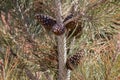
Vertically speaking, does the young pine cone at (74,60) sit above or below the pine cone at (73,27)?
below

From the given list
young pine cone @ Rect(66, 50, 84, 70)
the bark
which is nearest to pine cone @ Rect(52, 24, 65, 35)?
the bark

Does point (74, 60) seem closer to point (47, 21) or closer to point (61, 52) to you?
point (61, 52)

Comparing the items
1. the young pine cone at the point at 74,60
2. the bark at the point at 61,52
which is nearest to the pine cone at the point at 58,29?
the bark at the point at 61,52

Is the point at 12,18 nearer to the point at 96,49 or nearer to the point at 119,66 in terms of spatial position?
the point at 96,49

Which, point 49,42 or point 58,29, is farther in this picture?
point 49,42

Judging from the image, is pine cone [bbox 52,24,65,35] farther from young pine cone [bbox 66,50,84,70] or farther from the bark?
young pine cone [bbox 66,50,84,70]

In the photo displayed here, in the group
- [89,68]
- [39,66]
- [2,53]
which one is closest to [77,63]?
[89,68]

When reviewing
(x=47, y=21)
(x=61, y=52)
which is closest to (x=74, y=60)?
(x=61, y=52)

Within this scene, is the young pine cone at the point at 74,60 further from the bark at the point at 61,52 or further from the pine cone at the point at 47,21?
the pine cone at the point at 47,21
